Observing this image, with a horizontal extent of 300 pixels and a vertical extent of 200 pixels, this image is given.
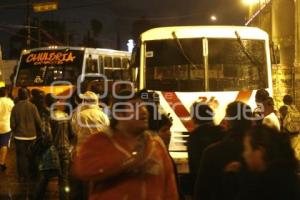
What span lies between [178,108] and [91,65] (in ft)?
35.1

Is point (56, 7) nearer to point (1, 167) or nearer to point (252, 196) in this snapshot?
point (1, 167)

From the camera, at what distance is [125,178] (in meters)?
3.85

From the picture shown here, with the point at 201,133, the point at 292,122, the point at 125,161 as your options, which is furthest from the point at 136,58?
the point at 125,161

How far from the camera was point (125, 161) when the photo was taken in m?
3.81

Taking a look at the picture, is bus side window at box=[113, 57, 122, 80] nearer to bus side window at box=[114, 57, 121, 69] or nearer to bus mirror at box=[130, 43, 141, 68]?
bus side window at box=[114, 57, 121, 69]

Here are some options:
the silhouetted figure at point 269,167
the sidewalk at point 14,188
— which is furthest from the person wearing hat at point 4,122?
the silhouetted figure at point 269,167

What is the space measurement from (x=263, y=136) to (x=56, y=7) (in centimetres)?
2493

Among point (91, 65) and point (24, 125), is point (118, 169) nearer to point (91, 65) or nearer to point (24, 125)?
point (24, 125)

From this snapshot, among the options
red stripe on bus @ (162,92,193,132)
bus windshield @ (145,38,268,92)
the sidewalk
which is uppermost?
bus windshield @ (145,38,268,92)

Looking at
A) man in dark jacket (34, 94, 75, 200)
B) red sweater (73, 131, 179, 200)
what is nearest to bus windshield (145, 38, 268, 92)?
man in dark jacket (34, 94, 75, 200)

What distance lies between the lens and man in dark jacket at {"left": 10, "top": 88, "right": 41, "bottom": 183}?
11117 mm

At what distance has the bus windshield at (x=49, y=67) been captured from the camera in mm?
20094

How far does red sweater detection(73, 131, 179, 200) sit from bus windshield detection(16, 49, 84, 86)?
16136 millimetres

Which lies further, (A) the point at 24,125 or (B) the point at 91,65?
(B) the point at 91,65
